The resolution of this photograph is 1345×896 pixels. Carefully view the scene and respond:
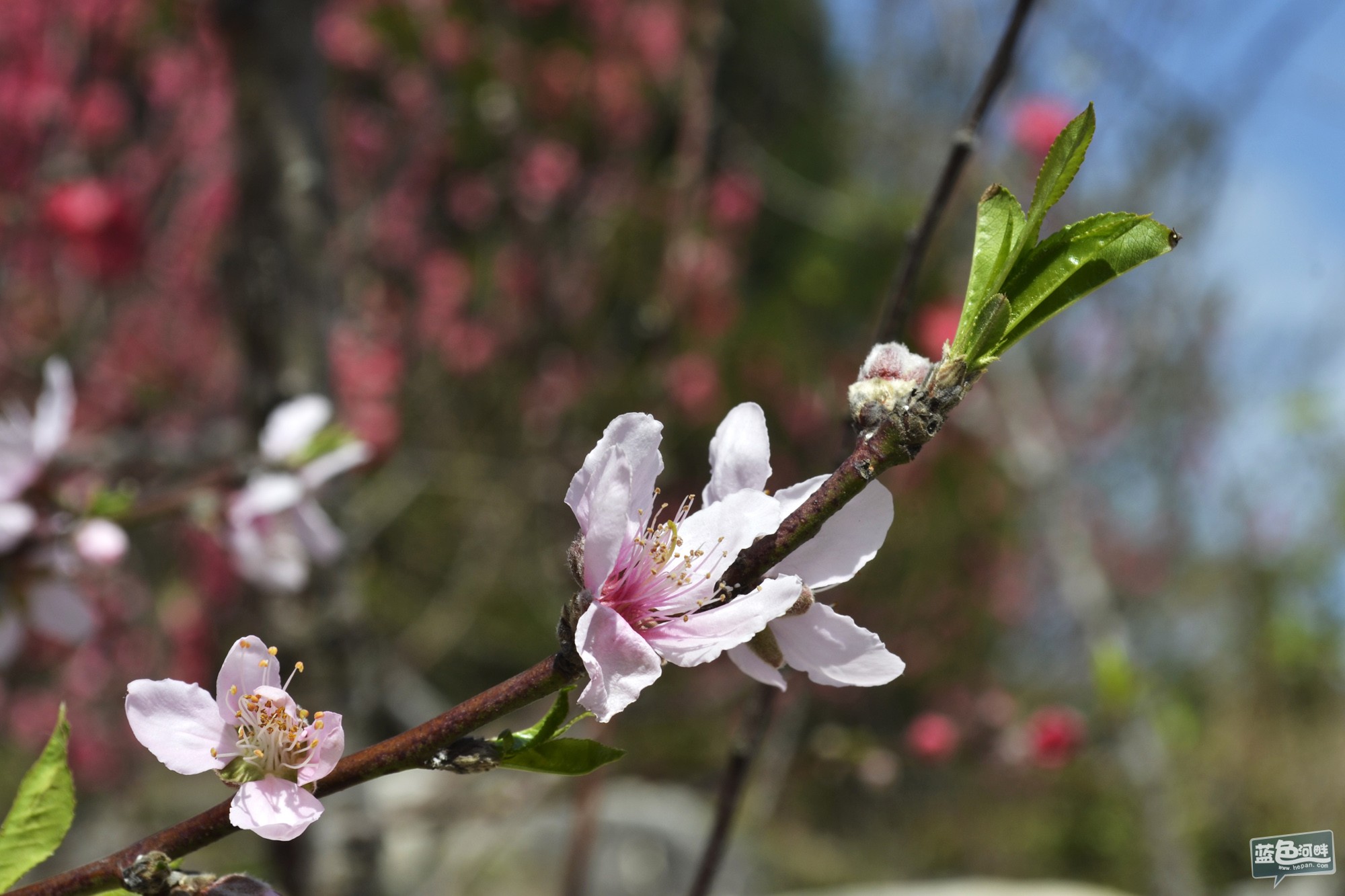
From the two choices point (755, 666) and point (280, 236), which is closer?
point (755, 666)

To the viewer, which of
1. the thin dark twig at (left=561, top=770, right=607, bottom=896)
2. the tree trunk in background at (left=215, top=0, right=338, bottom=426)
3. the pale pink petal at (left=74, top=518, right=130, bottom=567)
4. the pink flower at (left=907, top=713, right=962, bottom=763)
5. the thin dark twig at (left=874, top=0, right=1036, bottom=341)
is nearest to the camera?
the thin dark twig at (left=874, top=0, right=1036, bottom=341)

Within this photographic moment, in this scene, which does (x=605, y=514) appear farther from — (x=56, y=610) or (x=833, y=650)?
(x=56, y=610)

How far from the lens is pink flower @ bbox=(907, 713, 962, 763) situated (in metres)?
1.45

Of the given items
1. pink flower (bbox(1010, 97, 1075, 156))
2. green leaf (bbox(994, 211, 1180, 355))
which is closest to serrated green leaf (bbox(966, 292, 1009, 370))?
green leaf (bbox(994, 211, 1180, 355))

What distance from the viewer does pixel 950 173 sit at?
668mm

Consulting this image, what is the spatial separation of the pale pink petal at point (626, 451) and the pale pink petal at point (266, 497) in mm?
732

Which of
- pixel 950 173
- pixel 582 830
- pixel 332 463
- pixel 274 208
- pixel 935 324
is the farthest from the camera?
pixel 935 324

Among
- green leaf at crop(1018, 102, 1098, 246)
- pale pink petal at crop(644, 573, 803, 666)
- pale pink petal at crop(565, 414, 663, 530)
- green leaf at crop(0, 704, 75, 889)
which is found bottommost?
green leaf at crop(0, 704, 75, 889)

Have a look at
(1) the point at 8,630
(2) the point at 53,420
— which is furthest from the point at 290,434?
(1) the point at 8,630

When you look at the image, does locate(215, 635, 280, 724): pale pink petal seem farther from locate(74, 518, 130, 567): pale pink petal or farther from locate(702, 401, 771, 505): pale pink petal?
locate(74, 518, 130, 567): pale pink petal

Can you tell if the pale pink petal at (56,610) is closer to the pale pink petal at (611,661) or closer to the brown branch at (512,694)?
the brown branch at (512,694)

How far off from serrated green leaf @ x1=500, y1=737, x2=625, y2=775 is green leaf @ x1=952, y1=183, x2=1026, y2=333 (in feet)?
0.72

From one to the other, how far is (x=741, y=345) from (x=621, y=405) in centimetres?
189

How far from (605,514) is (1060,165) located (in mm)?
239
